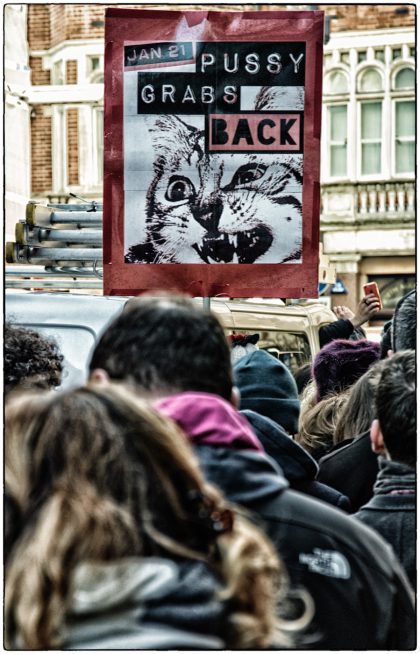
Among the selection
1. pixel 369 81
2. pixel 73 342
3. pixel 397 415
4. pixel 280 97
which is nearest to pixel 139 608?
pixel 397 415

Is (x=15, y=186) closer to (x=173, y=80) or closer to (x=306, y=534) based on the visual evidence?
(x=173, y=80)

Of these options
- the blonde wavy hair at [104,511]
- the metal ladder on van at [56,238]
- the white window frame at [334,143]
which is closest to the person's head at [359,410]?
the metal ladder on van at [56,238]

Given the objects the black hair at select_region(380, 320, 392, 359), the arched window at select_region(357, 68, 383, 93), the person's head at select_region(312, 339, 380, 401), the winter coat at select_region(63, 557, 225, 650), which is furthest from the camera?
the arched window at select_region(357, 68, 383, 93)

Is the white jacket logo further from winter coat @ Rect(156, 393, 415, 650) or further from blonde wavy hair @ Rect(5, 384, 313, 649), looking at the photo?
blonde wavy hair @ Rect(5, 384, 313, 649)

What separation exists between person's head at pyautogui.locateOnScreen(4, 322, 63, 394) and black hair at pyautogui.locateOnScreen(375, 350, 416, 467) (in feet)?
4.12

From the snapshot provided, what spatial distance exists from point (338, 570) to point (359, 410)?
2.14m

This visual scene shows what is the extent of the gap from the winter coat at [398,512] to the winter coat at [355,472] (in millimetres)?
802

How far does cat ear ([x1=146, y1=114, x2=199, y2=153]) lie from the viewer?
199 inches

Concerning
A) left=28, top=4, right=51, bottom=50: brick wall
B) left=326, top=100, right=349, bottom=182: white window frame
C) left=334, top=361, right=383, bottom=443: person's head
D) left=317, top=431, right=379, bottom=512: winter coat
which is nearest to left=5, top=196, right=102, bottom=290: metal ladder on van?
left=334, top=361, right=383, bottom=443: person's head

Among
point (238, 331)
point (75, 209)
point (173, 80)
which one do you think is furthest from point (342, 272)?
point (173, 80)

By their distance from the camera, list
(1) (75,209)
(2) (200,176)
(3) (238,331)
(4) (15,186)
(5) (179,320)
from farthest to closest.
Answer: (4) (15,186)
(3) (238,331)
(1) (75,209)
(2) (200,176)
(5) (179,320)

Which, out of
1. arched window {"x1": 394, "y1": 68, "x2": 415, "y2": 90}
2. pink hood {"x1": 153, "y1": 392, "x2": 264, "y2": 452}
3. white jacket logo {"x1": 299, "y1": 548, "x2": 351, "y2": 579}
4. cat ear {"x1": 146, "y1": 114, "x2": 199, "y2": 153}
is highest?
arched window {"x1": 394, "y1": 68, "x2": 415, "y2": 90}

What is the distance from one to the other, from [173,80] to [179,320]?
2.83 metres

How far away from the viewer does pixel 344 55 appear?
2483 cm
